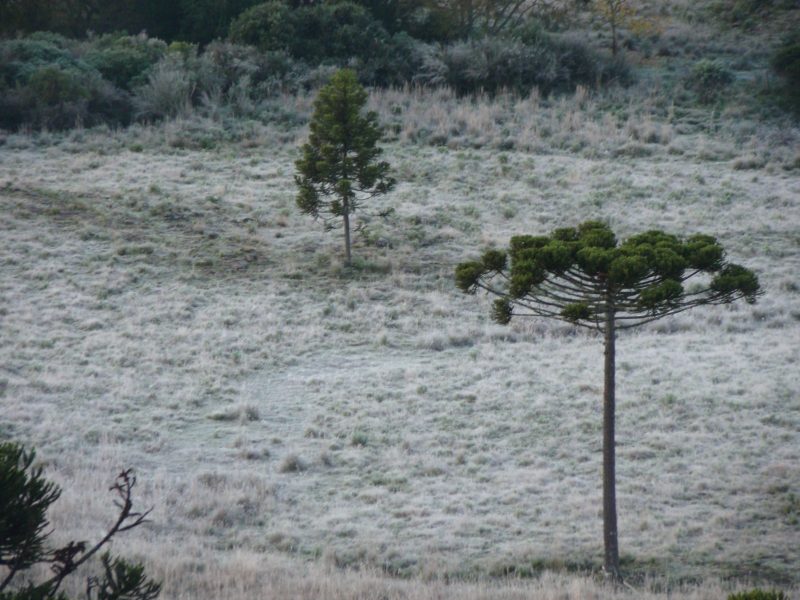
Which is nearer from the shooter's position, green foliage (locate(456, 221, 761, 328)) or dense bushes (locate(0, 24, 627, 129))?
green foliage (locate(456, 221, 761, 328))

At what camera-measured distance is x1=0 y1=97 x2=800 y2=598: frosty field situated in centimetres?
1048

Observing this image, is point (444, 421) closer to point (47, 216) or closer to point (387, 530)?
point (387, 530)

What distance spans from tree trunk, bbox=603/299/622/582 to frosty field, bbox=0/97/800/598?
1.27 ft

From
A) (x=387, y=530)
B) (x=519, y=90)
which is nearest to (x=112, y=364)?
(x=387, y=530)

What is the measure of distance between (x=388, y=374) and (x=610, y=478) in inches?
273

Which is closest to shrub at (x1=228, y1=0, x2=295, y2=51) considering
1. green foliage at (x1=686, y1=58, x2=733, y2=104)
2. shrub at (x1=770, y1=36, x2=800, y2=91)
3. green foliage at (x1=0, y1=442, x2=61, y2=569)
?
green foliage at (x1=686, y1=58, x2=733, y2=104)

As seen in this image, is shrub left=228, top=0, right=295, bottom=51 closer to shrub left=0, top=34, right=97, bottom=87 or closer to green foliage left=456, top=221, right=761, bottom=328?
shrub left=0, top=34, right=97, bottom=87

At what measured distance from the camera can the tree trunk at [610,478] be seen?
382 inches

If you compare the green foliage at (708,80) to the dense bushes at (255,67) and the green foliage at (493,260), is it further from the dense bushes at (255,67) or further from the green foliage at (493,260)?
the green foliage at (493,260)

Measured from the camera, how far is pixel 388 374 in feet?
53.7

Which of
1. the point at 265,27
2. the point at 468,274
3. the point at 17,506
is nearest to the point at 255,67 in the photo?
the point at 265,27

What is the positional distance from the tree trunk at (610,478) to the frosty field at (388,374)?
39cm

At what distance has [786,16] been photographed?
40531 mm

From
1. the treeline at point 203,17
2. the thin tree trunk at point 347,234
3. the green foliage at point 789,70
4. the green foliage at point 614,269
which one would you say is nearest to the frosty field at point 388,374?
the thin tree trunk at point 347,234
